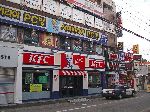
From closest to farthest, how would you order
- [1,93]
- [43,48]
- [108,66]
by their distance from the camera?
[1,93], [43,48], [108,66]

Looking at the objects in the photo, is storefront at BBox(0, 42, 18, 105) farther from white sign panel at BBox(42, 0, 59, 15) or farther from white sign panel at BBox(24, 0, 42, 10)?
white sign panel at BBox(42, 0, 59, 15)

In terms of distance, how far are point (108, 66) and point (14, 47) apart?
18155 millimetres

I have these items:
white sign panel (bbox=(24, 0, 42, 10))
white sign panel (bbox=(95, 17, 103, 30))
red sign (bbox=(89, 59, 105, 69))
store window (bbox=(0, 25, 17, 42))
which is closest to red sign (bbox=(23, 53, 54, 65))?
store window (bbox=(0, 25, 17, 42))

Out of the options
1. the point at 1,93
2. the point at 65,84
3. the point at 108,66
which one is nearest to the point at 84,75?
the point at 65,84

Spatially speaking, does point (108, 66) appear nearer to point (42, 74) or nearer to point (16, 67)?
point (42, 74)

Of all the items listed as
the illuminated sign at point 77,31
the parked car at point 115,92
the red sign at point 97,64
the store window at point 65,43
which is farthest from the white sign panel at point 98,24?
the parked car at point 115,92

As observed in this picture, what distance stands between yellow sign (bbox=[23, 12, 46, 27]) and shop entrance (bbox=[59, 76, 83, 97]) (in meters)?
6.72

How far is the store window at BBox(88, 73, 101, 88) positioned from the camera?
39375 mm

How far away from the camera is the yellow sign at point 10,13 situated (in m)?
26.4

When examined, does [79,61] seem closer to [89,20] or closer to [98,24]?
[89,20]

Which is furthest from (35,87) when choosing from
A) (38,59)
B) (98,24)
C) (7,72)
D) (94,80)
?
(98,24)

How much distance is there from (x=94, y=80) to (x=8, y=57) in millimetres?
15983

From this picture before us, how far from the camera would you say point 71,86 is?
120ft

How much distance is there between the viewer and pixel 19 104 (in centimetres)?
2641
